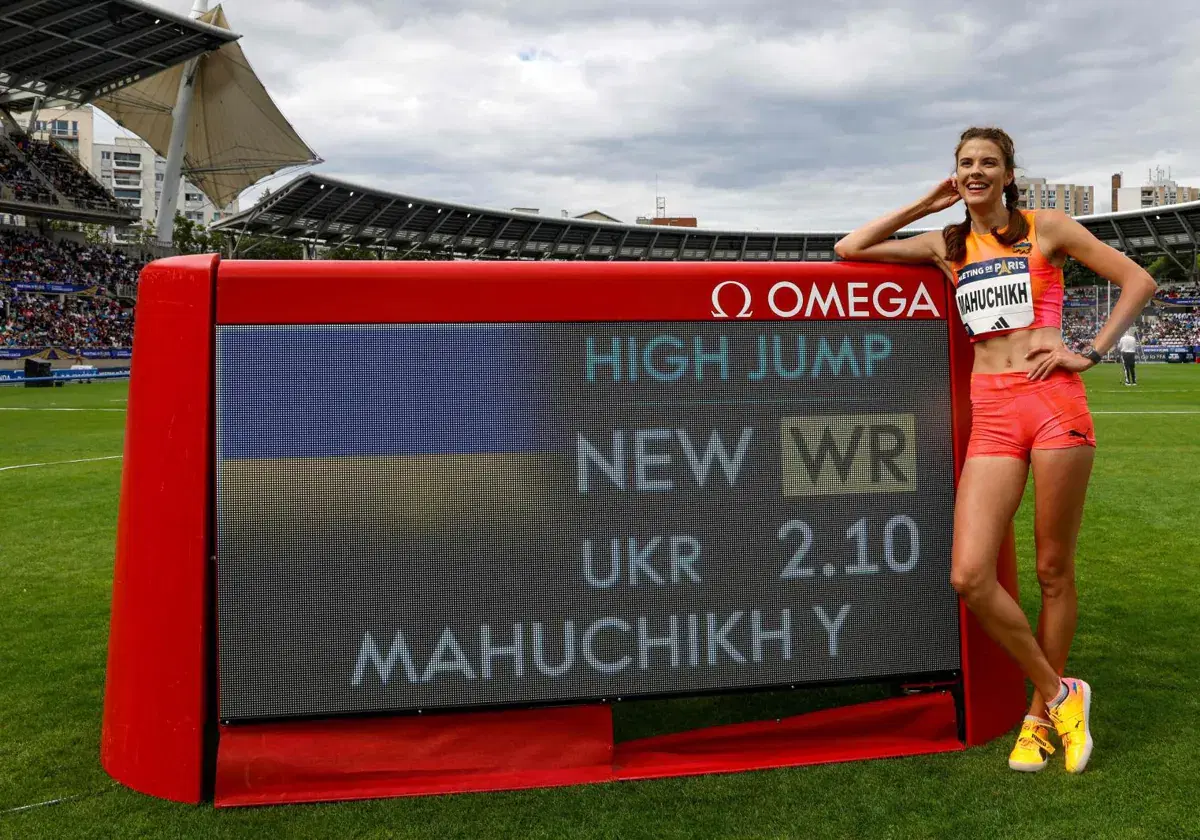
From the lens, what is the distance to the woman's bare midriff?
2.82 m

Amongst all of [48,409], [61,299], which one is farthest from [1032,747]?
[61,299]

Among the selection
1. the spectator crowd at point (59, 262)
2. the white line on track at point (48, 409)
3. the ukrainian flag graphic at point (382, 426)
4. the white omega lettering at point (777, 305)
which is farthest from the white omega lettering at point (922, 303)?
the spectator crowd at point (59, 262)

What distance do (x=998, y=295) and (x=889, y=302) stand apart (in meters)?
0.32

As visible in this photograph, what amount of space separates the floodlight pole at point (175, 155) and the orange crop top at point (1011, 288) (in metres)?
44.4

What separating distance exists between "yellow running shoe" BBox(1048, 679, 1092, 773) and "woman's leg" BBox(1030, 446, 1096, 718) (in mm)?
64

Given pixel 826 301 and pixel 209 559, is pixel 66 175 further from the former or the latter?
pixel 826 301

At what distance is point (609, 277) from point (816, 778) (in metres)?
1.57

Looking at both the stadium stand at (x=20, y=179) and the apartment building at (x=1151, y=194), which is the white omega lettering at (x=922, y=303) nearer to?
the stadium stand at (x=20, y=179)

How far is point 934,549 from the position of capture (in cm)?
304

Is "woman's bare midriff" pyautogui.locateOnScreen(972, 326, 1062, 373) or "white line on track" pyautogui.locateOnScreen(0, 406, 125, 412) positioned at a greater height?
"white line on track" pyautogui.locateOnScreen(0, 406, 125, 412)

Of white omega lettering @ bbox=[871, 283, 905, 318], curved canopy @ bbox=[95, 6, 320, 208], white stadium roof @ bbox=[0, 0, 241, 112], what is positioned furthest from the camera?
curved canopy @ bbox=[95, 6, 320, 208]

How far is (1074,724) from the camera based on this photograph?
9.40ft

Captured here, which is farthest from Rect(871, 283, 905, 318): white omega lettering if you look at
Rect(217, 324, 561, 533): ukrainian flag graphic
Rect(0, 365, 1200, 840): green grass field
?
Rect(0, 365, 1200, 840): green grass field

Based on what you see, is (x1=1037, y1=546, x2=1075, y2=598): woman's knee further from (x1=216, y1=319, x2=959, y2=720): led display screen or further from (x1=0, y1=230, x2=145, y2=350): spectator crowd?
(x1=0, y1=230, x2=145, y2=350): spectator crowd
